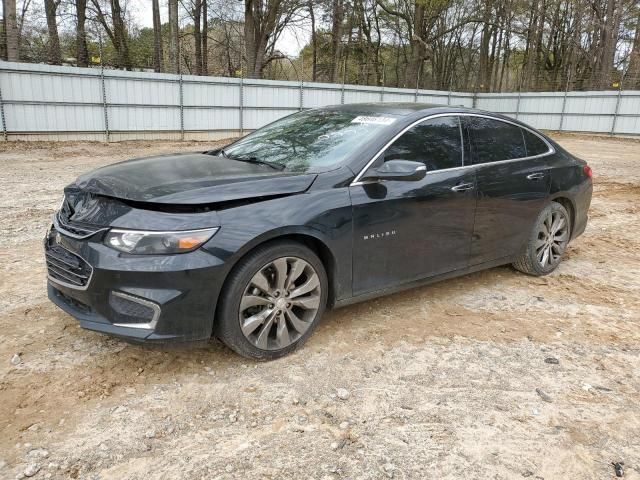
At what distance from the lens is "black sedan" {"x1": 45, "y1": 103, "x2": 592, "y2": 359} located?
2734 mm

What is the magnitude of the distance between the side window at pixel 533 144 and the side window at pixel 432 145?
3.10 ft

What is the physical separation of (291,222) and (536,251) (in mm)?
2807

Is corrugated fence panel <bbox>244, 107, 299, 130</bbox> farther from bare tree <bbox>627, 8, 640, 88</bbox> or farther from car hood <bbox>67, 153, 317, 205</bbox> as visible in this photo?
bare tree <bbox>627, 8, 640, 88</bbox>

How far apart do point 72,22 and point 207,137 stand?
9748 mm

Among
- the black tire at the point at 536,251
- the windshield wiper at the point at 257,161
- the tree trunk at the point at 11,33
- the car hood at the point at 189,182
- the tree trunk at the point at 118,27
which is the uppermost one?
the tree trunk at the point at 118,27

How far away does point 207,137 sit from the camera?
1988 cm

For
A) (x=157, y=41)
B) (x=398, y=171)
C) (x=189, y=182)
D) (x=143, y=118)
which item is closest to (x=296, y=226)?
(x=189, y=182)

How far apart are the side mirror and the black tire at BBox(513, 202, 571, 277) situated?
1.85m

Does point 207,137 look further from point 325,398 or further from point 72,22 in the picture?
point 325,398

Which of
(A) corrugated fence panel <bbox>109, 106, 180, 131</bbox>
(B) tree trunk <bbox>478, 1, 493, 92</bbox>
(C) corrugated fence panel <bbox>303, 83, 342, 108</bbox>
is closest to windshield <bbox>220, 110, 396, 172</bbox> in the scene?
(A) corrugated fence panel <bbox>109, 106, 180, 131</bbox>

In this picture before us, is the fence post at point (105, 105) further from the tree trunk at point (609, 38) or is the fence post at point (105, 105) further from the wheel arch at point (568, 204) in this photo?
the tree trunk at point (609, 38)

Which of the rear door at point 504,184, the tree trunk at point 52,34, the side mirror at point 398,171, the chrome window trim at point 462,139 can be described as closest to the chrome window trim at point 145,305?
the chrome window trim at point 462,139

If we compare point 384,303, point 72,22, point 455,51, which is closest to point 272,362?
point 384,303

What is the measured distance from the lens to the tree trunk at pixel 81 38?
19438 mm
